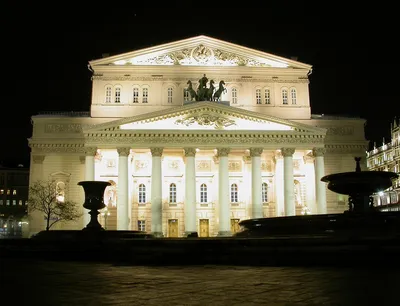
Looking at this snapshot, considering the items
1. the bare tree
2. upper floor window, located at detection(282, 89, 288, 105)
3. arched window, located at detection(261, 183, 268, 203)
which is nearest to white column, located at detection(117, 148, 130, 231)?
the bare tree

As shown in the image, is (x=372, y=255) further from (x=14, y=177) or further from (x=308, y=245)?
(x=14, y=177)

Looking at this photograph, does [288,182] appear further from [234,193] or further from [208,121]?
[208,121]

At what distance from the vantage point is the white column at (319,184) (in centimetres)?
4300

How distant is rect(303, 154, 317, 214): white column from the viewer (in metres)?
44.6

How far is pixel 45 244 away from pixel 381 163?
327ft

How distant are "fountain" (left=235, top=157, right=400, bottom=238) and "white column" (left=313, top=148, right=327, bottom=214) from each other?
2271 cm

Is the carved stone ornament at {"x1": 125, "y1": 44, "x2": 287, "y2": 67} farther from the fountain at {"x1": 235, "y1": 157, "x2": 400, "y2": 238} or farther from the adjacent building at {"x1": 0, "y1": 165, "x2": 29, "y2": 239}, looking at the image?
the adjacent building at {"x1": 0, "y1": 165, "x2": 29, "y2": 239}

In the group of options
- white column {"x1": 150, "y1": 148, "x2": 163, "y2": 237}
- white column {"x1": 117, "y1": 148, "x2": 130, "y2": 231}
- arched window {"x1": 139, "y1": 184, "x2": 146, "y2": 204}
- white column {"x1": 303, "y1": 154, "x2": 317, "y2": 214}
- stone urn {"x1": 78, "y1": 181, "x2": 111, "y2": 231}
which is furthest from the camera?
arched window {"x1": 139, "y1": 184, "x2": 146, "y2": 204}

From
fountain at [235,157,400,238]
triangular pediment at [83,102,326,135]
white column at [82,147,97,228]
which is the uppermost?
triangular pediment at [83,102,326,135]

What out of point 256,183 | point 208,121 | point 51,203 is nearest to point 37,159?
point 51,203

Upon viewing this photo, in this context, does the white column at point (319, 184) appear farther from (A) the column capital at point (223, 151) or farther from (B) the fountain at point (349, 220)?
(B) the fountain at point (349, 220)

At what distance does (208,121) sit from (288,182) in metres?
9.30

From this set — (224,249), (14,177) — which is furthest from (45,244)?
(14,177)

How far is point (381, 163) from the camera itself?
10569 cm
